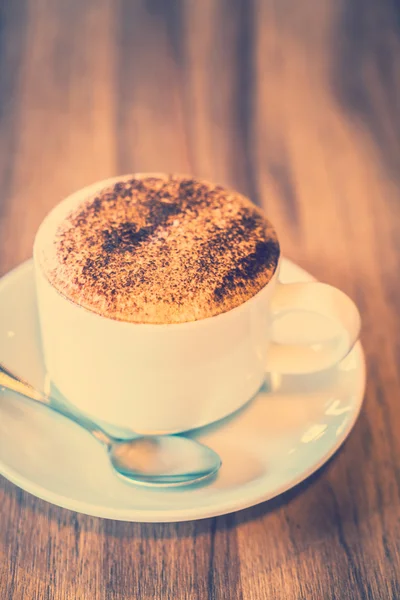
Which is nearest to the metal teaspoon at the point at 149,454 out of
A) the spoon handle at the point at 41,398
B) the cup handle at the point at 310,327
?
the spoon handle at the point at 41,398

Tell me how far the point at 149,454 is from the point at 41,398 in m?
0.13

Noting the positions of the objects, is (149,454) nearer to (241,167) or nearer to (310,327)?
(310,327)

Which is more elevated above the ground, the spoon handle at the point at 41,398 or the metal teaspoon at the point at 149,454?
the spoon handle at the point at 41,398

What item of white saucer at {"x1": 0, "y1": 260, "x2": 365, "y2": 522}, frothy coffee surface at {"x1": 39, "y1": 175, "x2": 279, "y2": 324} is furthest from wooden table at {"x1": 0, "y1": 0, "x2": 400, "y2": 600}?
frothy coffee surface at {"x1": 39, "y1": 175, "x2": 279, "y2": 324}

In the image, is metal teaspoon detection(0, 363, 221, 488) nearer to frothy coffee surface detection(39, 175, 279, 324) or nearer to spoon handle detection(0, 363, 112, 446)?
spoon handle detection(0, 363, 112, 446)

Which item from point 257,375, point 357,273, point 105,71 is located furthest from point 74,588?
point 105,71

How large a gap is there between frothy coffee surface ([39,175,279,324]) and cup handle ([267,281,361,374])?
1.7 inches

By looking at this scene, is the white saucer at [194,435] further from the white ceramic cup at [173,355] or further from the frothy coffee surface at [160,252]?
the frothy coffee surface at [160,252]

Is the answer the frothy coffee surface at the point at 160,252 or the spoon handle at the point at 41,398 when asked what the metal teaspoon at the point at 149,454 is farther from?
the frothy coffee surface at the point at 160,252

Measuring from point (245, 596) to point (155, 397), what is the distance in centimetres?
19

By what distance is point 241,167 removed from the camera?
1087 millimetres

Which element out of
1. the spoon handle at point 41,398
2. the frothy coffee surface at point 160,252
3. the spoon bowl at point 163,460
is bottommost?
the spoon bowl at point 163,460

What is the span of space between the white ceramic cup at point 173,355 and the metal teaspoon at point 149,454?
0.04ft

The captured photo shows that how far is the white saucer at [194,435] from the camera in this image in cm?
52
